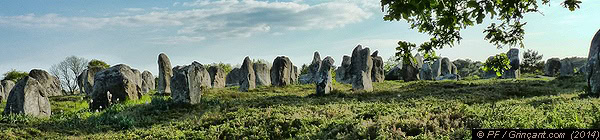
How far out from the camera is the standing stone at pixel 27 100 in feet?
54.0

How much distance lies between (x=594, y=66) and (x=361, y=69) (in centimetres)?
1226

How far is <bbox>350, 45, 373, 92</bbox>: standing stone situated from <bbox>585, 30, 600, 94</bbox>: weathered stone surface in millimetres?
10623

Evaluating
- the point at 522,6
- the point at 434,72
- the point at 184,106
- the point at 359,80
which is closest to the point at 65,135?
the point at 184,106

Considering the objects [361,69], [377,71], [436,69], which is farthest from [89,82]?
[436,69]

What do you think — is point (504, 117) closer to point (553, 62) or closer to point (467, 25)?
point (467, 25)

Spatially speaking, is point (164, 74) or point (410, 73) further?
point (410, 73)

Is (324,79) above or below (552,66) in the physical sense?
below

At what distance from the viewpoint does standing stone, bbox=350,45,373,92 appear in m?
24.5

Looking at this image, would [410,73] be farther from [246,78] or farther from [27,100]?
[27,100]

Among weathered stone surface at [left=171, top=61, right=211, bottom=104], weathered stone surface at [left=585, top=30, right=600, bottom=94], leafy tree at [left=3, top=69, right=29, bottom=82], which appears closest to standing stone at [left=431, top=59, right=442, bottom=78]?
weathered stone surface at [left=585, top=30, right=600, bottom=94]

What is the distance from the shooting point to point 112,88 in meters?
20.2

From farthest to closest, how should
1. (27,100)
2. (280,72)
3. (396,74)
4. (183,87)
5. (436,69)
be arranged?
(436,69), (396,74), (280,72), (183,87), (27,100)

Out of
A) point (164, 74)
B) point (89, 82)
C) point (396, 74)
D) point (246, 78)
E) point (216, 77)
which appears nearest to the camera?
point (164, 74)

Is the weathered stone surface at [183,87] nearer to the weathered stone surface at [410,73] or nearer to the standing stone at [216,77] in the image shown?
the standing stone at [216,77]
